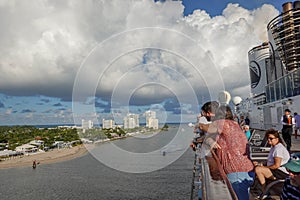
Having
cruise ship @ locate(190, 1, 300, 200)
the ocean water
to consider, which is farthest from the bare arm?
the ocean water

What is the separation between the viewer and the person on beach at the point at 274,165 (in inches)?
152

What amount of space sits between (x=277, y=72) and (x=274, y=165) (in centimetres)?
4656

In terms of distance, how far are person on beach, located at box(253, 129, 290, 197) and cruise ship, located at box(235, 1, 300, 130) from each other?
18838mm

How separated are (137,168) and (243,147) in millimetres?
37907

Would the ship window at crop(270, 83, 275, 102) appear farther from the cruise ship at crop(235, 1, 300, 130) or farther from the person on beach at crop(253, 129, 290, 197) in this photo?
the person on beach at crop(253, 129, 290, 197)

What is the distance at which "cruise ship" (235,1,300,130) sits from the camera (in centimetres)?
2391

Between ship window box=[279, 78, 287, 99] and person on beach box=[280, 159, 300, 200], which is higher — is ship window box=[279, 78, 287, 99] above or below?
above

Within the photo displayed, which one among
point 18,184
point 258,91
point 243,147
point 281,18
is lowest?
point 18,184

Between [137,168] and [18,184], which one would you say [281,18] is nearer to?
[137,168]

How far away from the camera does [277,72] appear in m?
46.1

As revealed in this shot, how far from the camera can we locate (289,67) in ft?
126

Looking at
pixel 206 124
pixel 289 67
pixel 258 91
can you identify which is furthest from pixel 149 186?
pixel 258 91

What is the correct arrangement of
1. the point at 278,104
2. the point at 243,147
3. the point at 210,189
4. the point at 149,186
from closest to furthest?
the point at 210,189 → the point at 243,147 → the point at 278,104 → the point at 149,186

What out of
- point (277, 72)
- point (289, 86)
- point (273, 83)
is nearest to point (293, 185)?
point (289, 86)
